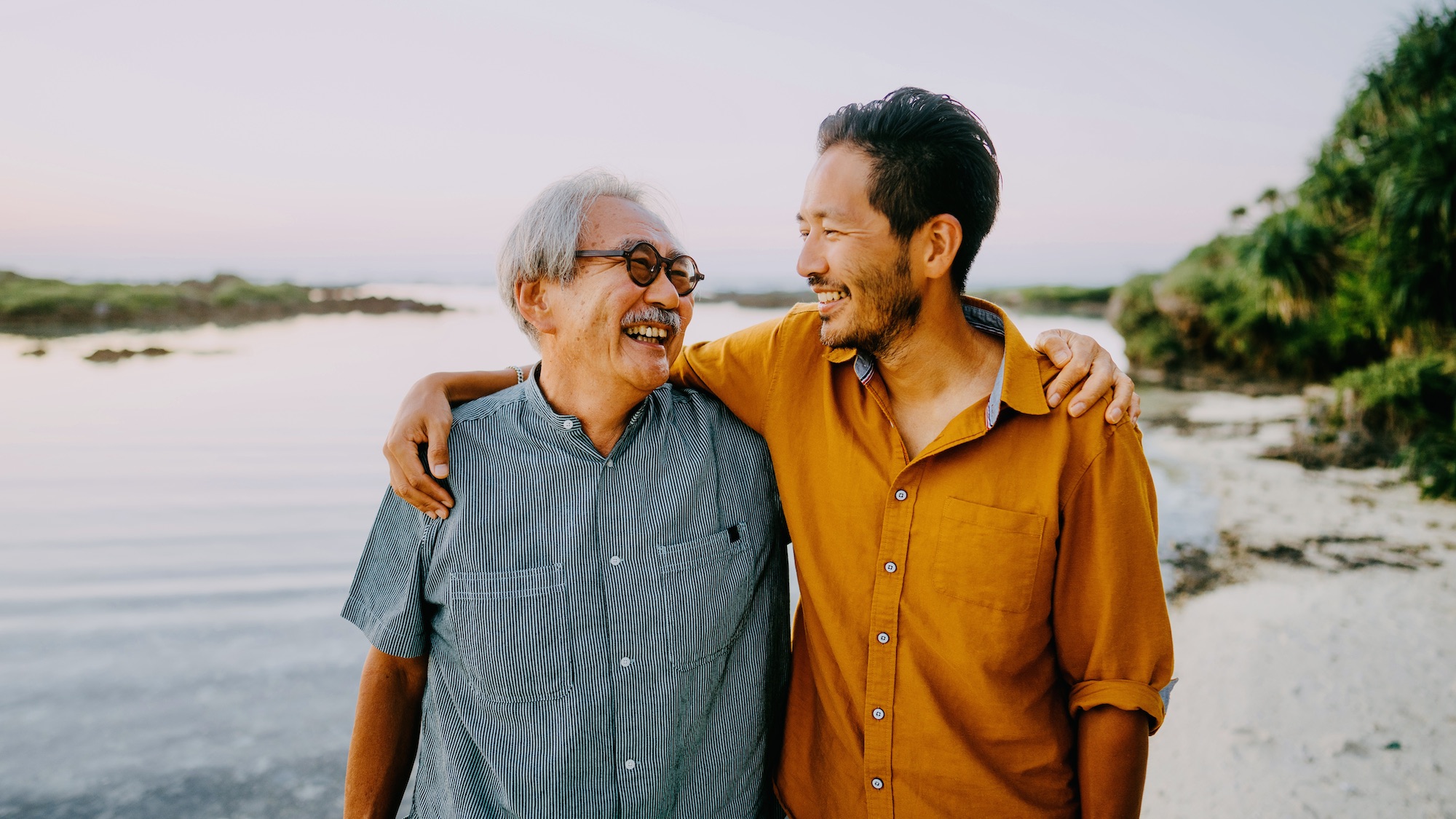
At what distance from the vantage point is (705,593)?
202 centimetres

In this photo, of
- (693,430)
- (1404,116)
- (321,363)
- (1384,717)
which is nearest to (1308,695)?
(1384,717)

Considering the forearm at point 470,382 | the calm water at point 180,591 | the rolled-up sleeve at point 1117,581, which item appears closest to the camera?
the rolled-up sleeve at point 1117,581

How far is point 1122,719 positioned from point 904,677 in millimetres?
494

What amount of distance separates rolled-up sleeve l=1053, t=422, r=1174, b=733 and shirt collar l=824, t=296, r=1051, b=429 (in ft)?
0.61

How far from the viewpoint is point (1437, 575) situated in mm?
6723

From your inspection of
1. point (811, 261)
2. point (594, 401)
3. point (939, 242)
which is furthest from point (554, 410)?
point (939, 242)

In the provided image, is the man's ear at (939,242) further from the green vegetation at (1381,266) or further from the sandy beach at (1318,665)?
the green vegetation at (1381,266)

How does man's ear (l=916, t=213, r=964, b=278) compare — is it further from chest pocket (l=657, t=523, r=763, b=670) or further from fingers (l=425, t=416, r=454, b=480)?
fingers (l=425, t=416, r=454, b=480)

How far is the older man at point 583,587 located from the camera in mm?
1920

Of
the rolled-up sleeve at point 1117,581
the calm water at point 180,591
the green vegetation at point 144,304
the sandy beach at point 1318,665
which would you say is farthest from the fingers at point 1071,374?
the green vegetation at point 144,304

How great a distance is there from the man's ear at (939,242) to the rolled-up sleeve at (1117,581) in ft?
2.08

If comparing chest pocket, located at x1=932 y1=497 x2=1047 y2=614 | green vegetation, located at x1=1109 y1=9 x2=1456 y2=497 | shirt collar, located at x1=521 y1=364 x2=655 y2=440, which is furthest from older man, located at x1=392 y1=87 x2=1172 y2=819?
green vegetation, located at x1=1109 y1=9 x2=1456 y2=497

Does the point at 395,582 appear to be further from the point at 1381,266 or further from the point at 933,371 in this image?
the point at 1381,266

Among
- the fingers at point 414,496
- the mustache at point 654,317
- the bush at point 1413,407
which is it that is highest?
the mustache at point 654,317
